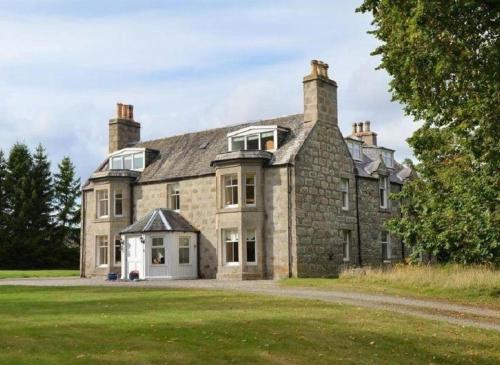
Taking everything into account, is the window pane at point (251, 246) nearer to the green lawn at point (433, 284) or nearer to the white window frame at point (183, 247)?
the white window frame at point (183, 247)

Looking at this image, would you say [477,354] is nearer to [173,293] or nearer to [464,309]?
[464,309]

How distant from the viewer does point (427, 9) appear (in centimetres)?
1579

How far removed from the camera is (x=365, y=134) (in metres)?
49.2

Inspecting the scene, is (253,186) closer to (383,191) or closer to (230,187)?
(230,187)

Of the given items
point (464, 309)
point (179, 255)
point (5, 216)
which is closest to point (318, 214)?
point (179, 255)

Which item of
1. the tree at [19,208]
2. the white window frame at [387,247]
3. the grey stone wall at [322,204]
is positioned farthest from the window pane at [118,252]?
the tree at [19,208]

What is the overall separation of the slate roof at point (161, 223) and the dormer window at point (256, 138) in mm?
4997

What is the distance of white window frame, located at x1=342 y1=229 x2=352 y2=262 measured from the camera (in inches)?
1471

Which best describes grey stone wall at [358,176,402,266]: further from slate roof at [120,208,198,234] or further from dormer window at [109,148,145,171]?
dormer window at [109,148,145,171]

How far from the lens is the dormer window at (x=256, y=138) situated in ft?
117

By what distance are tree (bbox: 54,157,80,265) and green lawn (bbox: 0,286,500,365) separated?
4869 cm

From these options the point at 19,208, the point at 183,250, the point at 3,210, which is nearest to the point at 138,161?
the point at 183,250

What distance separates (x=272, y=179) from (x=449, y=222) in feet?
32.2

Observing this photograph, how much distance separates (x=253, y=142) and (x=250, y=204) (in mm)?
3778
